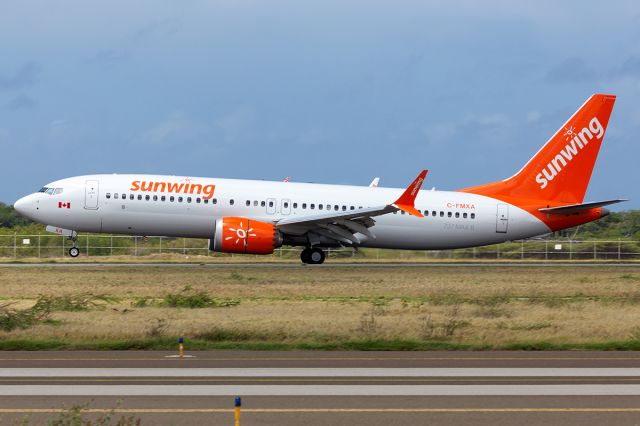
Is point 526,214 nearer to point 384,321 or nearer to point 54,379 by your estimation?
point 384,321

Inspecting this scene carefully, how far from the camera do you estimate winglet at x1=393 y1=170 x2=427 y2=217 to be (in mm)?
41469

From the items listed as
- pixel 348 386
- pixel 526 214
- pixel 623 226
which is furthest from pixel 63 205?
pixel 623 226

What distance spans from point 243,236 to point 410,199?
7020mm

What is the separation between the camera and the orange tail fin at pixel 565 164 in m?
46.9

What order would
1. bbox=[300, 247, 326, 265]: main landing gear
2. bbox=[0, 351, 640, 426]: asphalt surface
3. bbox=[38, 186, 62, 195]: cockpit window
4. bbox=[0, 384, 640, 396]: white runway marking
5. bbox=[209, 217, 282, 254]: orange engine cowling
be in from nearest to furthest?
bbox=[0, 351, 640, 426]: asphalt surface < bbox=[0, 384, 640, 396]: white runway marking < bbox=[209, 217, 282, 254]: orange engine cowling < bbox=[38, 186, 62, 195]: cockpit window < bbox=[300, 247, 326, 265]: main landing gear

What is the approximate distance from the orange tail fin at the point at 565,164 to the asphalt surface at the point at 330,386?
2727cm

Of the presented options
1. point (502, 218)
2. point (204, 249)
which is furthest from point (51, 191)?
point (204, 249)

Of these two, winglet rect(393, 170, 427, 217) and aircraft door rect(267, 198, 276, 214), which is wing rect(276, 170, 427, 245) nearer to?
winglet rect(393, 170, 427, 217)

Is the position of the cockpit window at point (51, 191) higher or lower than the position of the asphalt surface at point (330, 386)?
higher

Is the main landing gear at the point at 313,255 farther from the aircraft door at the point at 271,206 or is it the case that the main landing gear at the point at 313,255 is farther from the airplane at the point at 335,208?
the aircraft door at the point at 271,206

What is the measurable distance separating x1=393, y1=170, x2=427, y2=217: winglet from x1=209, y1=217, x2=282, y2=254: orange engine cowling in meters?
5.29

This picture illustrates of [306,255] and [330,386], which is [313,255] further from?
[330,386]
